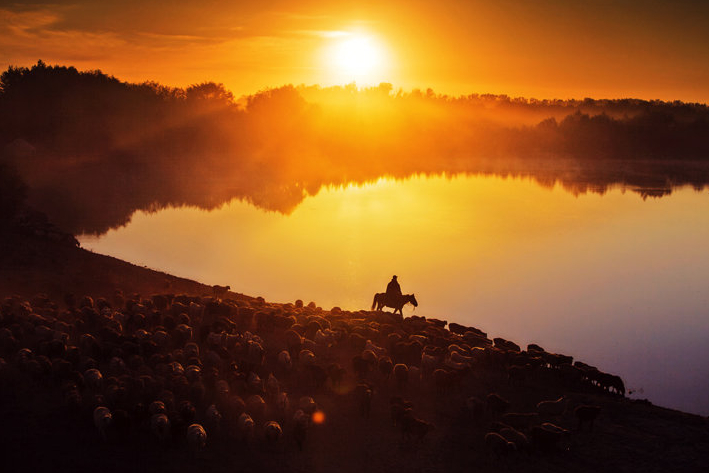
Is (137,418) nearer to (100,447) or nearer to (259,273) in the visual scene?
(100,447)

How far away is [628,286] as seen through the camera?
32969mm

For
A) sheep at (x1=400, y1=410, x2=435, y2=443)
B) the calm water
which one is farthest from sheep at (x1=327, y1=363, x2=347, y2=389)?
the calm water

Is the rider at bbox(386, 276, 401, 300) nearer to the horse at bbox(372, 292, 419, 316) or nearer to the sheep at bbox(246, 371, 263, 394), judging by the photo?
the horse at bbox(372, 292, 419, 316)

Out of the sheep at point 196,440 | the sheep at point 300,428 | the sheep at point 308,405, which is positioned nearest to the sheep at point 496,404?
the sheep at point 308,405

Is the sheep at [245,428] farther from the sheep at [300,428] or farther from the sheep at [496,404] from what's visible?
the sheep at [496,404]

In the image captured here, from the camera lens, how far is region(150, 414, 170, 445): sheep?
12383mm

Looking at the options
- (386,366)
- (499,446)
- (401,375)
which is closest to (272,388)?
(386,366)

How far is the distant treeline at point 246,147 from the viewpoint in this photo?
6341cm

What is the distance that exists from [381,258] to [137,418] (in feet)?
86.8

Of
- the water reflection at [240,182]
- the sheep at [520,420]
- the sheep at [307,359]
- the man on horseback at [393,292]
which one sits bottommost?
the sheep at [520,420]

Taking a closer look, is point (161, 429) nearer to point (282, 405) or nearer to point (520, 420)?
point (282, 405)

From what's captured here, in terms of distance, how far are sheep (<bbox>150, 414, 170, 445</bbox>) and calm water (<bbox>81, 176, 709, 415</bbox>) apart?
15.8 meters

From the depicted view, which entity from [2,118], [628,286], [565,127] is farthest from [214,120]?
[628,286]

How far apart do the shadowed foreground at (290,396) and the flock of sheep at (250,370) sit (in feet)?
0.17
